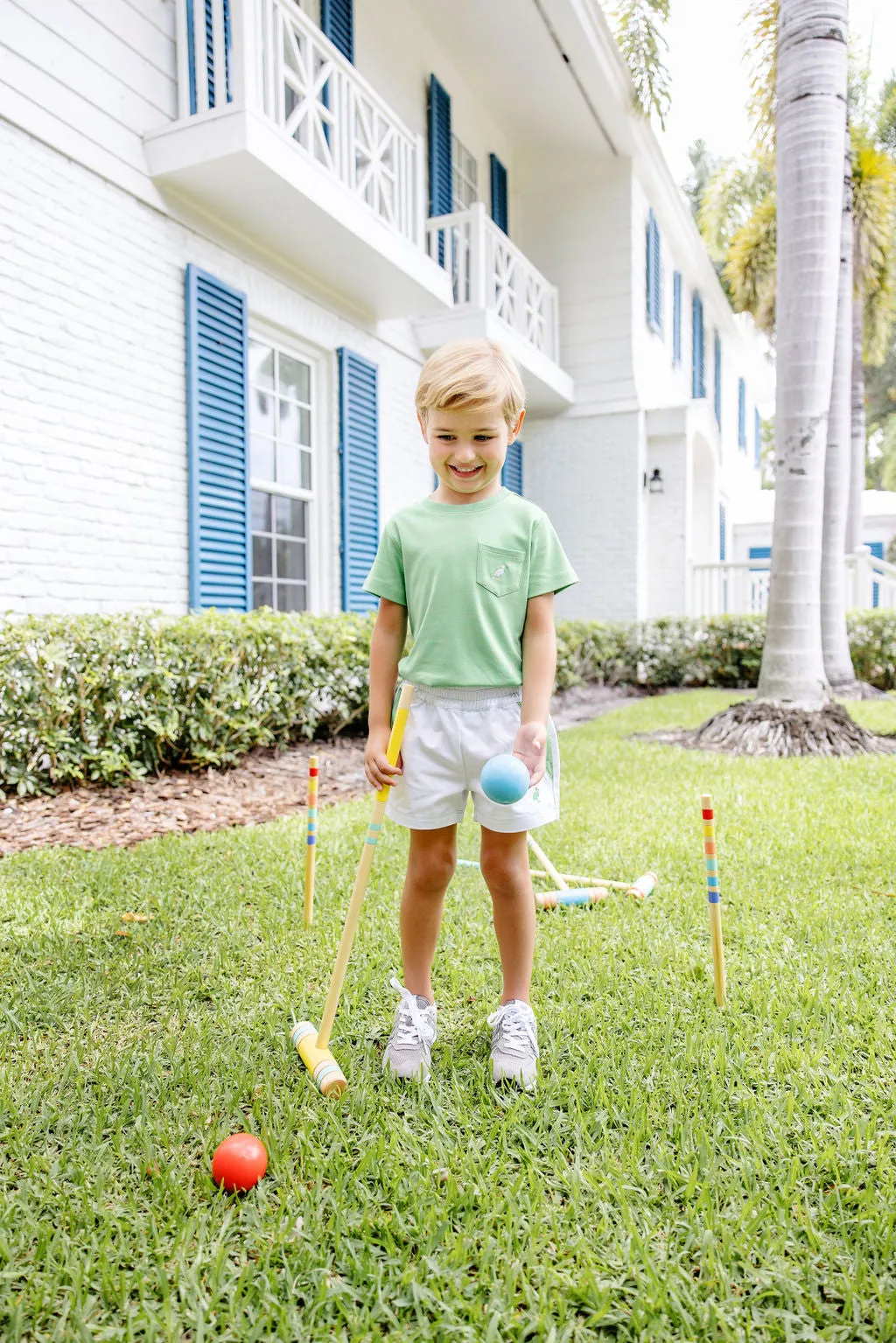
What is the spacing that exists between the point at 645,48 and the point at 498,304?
10.9 ft

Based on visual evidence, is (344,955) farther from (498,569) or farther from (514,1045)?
(498,569)

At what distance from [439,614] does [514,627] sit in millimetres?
167

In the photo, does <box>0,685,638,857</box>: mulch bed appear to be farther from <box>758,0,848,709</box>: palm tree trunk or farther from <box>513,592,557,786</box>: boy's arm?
<box>758,0,848,709</box>: palm tree trunk

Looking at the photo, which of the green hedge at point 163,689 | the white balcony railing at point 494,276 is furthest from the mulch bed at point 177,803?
the white balcony railing at point 494,276

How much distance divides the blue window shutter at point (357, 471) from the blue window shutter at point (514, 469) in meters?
3.24

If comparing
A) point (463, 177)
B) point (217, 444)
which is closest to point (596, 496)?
point (463, 177)

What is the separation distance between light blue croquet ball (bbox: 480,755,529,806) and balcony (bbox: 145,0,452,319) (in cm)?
501

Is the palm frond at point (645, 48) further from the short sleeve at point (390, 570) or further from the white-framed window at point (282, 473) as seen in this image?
the short sleeve at point (390, 570)

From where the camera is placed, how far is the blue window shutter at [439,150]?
895cm

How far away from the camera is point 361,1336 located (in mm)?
1219

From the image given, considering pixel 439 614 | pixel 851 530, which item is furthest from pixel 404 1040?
pixel 851 530

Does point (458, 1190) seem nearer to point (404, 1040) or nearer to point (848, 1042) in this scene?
point (404, 1040)

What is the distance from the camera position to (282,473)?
7160 mm

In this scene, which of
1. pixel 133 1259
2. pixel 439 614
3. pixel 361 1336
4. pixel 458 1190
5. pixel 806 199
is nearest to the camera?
pixel 361 1336
